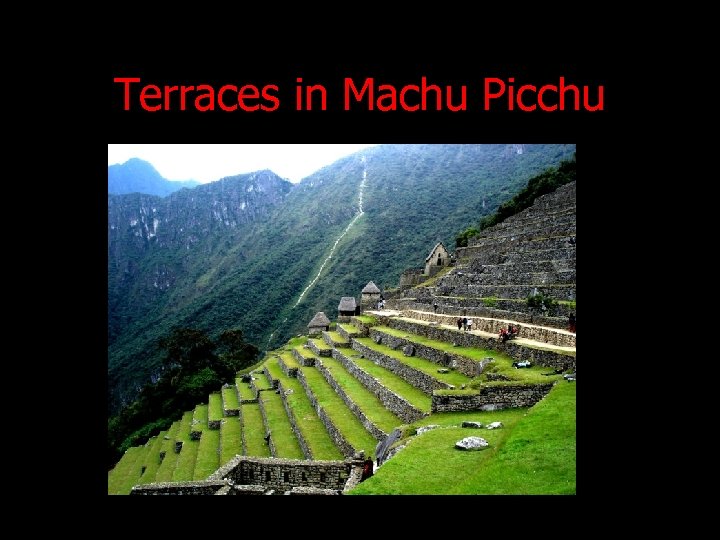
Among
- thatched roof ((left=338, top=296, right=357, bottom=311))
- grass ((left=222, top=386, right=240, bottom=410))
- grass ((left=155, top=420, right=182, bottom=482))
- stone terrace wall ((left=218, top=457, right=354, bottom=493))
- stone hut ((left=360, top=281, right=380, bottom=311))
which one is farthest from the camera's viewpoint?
thatched roof ((left=338, top=296, right=357, bottom=311))

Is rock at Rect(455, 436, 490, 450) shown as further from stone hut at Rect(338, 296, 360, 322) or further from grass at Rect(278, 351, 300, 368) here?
stone hut at Rect(338, 296, 360, 322)

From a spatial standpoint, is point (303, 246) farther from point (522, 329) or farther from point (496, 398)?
point (496, 398)

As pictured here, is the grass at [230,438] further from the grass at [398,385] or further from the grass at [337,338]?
the grass at [337,338]

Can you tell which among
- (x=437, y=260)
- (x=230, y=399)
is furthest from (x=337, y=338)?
(x=437, y=260)

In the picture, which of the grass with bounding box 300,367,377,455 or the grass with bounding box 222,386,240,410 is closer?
the grass with bounding box 300,367,377,455

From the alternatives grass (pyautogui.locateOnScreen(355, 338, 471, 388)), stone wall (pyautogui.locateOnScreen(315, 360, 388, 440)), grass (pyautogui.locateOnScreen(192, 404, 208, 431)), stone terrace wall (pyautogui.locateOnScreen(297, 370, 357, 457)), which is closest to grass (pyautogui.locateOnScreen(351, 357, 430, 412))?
grass (pyautogui.locateOnScreen(355, 338, 471, 388))
